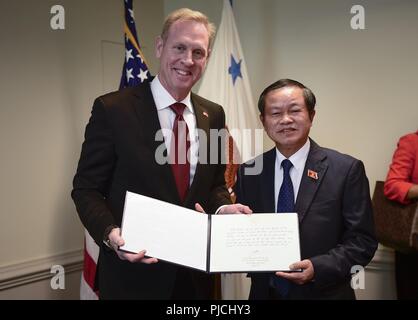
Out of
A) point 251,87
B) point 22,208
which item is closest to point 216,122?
point 22,208

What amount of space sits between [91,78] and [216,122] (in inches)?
56.2

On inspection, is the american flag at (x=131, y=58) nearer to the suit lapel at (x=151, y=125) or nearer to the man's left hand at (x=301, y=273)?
the suit lapel at (x=151, y=125)

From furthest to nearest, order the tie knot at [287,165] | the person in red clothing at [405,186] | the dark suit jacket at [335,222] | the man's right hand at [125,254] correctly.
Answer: the person in red clothing at [405,186] → the tie knot at [287,165] → the dark suit jacket at [335,222] → the man's right hand at [125,254]

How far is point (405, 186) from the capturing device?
256cm

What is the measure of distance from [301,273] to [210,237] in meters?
0.33

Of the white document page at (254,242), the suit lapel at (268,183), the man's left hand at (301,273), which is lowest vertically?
the man's left hand at (301,273)

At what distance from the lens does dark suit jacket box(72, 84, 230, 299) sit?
156 cm

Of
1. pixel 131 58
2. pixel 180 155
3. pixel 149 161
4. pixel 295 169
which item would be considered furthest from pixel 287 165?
pixel 131 58

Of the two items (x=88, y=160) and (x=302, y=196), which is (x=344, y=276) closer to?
(x=302, y=196)

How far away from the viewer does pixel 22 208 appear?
2518 millimetres

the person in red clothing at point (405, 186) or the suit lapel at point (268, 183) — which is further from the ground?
the suit lapel at point (268, 183)

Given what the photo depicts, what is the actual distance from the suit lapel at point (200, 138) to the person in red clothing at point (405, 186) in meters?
1.44

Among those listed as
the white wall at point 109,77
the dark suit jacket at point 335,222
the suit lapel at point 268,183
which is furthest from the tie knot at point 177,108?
the white wall at point 109,77

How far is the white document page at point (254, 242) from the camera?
4.73ft
